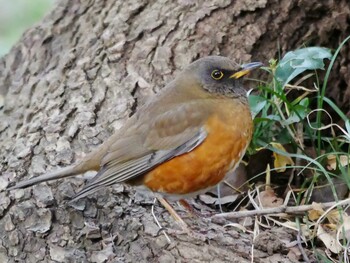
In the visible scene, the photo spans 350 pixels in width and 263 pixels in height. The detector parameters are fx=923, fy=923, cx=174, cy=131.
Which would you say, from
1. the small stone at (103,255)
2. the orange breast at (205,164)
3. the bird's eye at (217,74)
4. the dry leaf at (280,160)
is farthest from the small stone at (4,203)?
the dry leaf at (280,160)

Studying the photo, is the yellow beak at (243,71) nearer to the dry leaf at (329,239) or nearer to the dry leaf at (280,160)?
the dry leaf at (280,160)

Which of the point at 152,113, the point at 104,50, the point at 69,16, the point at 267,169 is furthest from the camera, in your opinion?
the point at 69,16

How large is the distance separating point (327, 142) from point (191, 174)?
4.34 feet

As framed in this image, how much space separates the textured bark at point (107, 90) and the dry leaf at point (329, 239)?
0.28 m

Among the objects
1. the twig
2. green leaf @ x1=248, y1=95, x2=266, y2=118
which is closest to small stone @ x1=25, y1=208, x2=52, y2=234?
the twig

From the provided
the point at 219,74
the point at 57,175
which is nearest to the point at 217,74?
the point at 219,74

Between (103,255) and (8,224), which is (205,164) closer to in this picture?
(103,255)

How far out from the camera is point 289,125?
19.2ft

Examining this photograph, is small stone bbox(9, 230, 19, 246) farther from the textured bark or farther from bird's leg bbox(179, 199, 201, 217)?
bird's leg bbox(179, 199, 201, 217)

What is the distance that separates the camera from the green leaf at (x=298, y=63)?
5809 mm

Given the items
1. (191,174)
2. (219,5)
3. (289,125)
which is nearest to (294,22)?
(219,5)

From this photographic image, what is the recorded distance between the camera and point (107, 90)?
20.1ft

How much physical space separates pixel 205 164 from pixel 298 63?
1204mm

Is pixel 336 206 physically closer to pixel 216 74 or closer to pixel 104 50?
pixel 216 74
